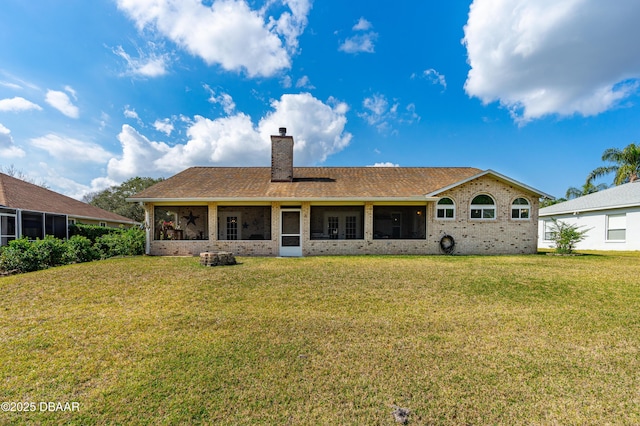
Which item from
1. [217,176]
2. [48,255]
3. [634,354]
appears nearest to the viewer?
[634,354]

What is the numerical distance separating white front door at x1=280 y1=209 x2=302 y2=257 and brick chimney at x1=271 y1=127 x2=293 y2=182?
284 cm

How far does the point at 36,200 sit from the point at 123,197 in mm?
21706

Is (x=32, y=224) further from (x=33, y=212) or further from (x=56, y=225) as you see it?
(x=56, y=225)

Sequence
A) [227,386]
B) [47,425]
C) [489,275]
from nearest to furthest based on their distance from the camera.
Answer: [47,425] < [227,386] < [489,275]

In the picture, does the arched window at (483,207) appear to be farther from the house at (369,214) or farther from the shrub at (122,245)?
the shrub at (122,245)

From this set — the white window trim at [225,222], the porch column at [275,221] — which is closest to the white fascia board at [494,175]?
the porch column at [275,221]

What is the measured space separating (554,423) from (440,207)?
40.4 ft

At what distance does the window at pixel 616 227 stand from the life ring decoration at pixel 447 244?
11.3 m

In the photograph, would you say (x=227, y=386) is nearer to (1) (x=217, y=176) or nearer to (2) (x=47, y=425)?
(2) (x=47, y=425)

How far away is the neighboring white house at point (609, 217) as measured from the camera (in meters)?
16.3

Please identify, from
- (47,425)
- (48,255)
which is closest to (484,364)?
(47,425)

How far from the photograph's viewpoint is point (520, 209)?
1451cm

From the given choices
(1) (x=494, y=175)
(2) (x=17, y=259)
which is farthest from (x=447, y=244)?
(2) (x=17, y=259)

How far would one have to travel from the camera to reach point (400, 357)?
4043mm
